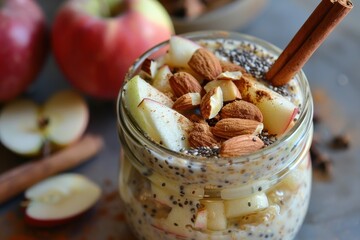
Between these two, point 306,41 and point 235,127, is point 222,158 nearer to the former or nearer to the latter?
point 235,127

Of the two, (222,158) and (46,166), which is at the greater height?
(222,158)

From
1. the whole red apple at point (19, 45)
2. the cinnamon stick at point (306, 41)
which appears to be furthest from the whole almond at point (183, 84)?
the whole red apple at point (19, 45)

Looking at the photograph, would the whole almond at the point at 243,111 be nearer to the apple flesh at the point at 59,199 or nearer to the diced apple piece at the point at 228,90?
the diced apple piece at the point at 228,90

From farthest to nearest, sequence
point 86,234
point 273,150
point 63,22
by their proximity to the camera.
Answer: point 63,22
point 86,234
point 273,150

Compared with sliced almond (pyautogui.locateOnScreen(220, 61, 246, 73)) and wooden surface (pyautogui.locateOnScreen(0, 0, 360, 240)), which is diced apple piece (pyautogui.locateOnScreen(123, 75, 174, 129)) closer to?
sliced almond (pyautogui.locateOnScreen(220, 61, 246, 73))

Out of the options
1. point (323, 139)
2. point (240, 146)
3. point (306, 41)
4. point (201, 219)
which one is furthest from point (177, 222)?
point (323, 139)

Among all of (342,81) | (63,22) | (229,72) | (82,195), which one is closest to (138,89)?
(229,72)

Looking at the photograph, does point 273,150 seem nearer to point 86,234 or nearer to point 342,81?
point 86,234
